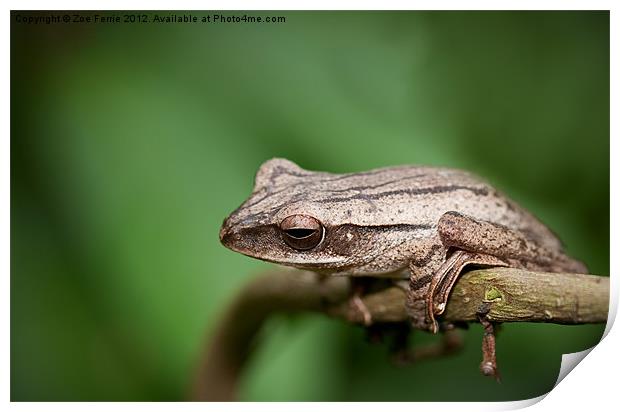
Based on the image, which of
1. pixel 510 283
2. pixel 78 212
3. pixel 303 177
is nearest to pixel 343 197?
pixel 303 177

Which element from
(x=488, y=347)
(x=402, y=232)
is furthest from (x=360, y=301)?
A: (x=488, y=347)

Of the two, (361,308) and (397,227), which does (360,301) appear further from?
(397,227)

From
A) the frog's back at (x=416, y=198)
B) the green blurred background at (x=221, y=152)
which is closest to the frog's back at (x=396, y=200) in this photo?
the frog's back at (x=416, y=198)

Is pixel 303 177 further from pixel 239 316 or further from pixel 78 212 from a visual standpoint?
pixel 78 212

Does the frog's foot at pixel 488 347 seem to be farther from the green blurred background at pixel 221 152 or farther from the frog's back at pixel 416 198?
the green blurred background at pixel 221 152

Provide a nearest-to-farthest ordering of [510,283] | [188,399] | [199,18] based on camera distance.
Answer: [510,283], [199,18], [188,399]

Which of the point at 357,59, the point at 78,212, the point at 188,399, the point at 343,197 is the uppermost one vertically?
the point at 357,59
